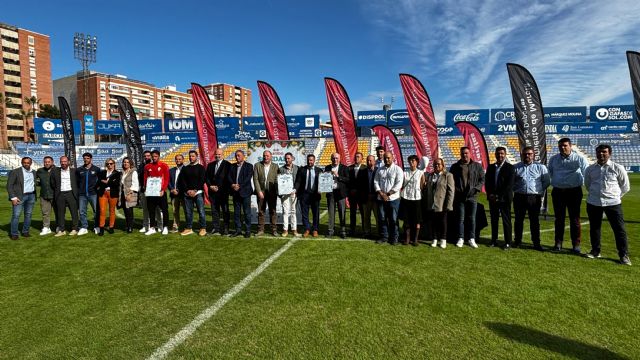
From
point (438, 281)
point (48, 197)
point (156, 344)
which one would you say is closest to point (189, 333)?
point (156, 344)

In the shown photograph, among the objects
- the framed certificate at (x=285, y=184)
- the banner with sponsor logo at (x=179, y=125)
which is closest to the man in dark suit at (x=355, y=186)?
the framed certificate at (x=285, y=184)

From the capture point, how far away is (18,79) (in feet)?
232

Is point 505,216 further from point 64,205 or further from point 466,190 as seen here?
point 64,205

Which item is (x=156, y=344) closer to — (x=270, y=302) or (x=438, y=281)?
(x=270, y=302)

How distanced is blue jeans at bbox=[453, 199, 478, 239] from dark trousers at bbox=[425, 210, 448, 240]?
12.7 inches

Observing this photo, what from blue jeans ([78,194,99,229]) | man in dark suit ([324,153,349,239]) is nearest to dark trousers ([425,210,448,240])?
man in dark suit ([324,153,349,239])

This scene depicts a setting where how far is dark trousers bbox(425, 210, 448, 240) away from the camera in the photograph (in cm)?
642

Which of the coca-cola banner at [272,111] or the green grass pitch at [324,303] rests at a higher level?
the coca-cola banner at [272,111]

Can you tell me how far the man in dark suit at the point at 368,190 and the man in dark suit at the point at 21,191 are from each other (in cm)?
719

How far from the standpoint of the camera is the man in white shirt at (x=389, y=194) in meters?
6.54

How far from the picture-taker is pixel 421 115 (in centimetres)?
1080

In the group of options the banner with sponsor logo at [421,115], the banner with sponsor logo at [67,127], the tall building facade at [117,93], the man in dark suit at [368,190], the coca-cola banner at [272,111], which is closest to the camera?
the man in dark suit at [368,190]

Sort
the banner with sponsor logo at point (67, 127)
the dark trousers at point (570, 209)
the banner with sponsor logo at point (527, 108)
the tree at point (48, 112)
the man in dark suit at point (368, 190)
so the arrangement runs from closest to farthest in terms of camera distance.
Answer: the dark trousers at point (570, 209) → the man in dark suit at point (368, 190) → the banner with sponsor logo at point (527, 108) → the banner with sponsor logo at point (67, 127) → the tree at point (48, 112)

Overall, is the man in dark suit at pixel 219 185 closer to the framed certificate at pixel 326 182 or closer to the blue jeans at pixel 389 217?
the framed certificate at pixel 326 182
